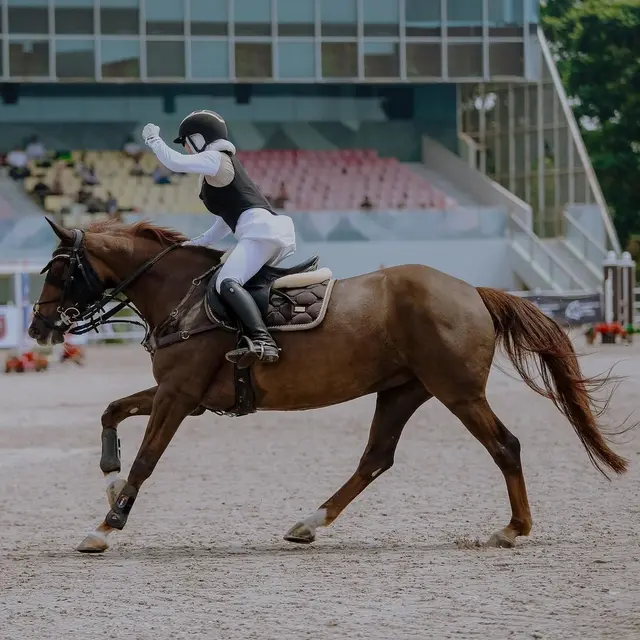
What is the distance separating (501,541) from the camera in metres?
8.02

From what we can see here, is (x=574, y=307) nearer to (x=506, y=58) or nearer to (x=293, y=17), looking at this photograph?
(x=506, y=58)

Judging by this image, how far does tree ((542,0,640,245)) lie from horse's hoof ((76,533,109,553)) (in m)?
44.0

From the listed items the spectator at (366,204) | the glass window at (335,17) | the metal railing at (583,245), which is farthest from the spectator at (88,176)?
the metal railing at (583,245)

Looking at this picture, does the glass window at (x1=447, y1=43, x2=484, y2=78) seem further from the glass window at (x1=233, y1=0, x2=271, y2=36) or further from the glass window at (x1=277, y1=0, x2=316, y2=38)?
the glass window at (x1=233, y1=0, x2=271, y2=36)

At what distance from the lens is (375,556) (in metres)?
7.82

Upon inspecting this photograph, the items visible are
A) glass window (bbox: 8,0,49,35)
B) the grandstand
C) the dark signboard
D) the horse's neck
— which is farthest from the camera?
glass window (bbox: 8,0,49,35)

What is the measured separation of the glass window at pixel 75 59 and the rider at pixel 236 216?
110 ft

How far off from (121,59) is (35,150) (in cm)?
359

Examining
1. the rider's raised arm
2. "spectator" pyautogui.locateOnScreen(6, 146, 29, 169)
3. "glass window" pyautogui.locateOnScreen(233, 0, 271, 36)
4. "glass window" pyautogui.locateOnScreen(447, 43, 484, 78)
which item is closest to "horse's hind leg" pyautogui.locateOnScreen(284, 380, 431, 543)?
the rider's raised arm

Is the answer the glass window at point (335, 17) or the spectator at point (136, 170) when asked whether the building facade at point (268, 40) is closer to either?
the glass window at point (335, 17)

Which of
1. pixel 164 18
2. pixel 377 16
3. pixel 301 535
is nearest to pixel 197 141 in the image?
pixel 301 535

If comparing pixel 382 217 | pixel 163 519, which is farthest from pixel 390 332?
pixel 382 217

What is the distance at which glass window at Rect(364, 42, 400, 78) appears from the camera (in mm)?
42812

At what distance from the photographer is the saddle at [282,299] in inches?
335
